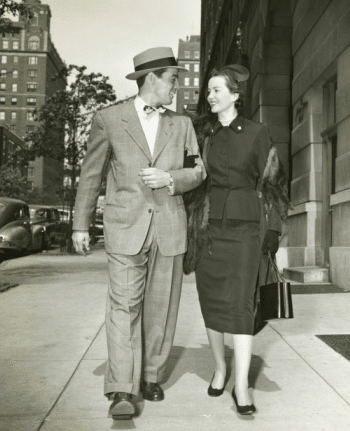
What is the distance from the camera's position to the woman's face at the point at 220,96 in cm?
411

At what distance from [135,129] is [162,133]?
168 mm

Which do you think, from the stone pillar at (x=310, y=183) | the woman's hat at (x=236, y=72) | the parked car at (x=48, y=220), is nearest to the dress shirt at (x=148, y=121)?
the woman's hat at (x=236, y=72)

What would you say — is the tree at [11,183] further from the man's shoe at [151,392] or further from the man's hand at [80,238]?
the man's shoe at [151,392]

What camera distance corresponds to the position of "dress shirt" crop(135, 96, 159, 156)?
4031 mm

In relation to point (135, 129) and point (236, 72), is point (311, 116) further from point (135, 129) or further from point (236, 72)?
point (135, 129)

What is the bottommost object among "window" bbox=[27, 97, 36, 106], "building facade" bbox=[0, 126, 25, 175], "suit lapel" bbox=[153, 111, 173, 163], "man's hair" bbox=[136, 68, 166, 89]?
"suit lapel" bbox=[153, 111, 173, 163]

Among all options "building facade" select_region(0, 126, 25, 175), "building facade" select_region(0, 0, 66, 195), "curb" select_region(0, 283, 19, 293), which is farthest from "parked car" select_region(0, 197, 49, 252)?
"building facade" select_region(0, 0, 66, 195)

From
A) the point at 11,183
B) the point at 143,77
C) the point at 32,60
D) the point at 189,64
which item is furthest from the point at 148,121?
the point at 189,64

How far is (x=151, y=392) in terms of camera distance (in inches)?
159

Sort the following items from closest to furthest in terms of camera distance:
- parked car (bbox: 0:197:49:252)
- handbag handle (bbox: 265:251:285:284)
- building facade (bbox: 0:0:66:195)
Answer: handbag handle (bbox: 265:251:285:284) → parked car (bbox: 0:197:49:252) → building facade (bbox: 0:0:66:195)

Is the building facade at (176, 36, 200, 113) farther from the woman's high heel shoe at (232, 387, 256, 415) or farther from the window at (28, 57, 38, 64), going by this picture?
the woman's high heel shoe at (232, 387, 256, 415)

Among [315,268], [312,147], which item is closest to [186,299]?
[315,268]

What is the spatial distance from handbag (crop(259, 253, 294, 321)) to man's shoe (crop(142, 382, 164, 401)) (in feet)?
2.56

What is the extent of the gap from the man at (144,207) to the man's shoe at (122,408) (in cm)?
15
